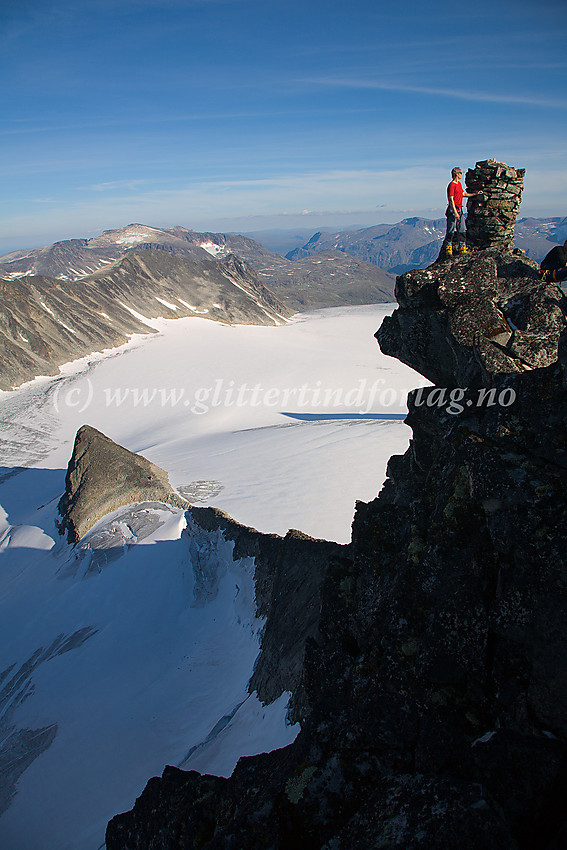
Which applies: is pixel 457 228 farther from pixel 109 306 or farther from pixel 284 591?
pixel 109 306

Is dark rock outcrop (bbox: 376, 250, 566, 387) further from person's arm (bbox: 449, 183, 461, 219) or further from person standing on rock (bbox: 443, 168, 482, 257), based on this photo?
person's arm (bbox: 449, 183, 461, 219)

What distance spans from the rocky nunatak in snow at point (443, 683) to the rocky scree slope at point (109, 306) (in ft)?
217

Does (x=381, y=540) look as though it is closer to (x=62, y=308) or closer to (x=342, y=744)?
(x=342, y=744)

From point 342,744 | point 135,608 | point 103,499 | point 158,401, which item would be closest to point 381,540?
point 342,744

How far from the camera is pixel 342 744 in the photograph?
4.78 metres

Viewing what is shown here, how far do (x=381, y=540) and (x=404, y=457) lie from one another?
11.2 feet

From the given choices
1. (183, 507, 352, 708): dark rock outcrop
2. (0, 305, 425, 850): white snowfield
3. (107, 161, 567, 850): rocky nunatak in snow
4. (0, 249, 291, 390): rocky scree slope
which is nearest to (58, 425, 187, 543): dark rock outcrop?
(0, 305, 425, 850): white snowfield

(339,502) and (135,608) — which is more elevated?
(339,502)

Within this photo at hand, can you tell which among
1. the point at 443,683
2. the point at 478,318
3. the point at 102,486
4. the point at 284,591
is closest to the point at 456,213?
the point at 478,318

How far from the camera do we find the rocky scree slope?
7056 cm

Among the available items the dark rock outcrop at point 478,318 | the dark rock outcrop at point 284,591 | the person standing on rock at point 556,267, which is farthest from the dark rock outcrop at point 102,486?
the person standing on rock at point 556,267

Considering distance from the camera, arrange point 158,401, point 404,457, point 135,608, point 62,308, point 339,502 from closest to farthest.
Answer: point 404,457
point 135,608
point 339,502
point 158,401
point 62,308

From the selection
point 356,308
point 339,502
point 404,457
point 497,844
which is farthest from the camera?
point 356,308

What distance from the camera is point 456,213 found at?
9.27 meters
